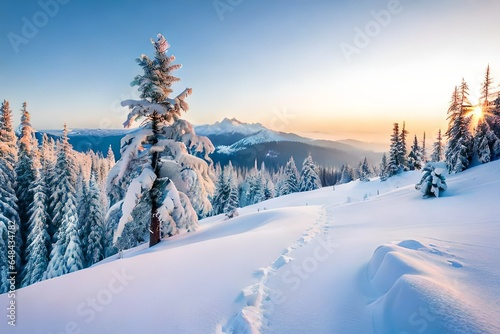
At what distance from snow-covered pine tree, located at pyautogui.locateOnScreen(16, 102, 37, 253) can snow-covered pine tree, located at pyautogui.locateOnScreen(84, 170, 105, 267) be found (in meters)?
4.86

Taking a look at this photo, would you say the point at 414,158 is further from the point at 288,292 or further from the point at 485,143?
the point at 288,292

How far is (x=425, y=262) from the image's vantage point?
3785 millimetres

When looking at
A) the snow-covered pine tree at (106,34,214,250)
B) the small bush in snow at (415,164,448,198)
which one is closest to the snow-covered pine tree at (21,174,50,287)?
the snow-covered pine tree at (106,34,214,250)

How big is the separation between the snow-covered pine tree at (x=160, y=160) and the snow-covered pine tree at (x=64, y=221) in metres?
13.9

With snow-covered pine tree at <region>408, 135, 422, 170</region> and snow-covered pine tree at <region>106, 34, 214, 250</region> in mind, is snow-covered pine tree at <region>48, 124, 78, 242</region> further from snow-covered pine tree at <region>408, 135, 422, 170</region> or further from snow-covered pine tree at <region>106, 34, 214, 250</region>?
snow-covered pine tree at <region>408, 135, 422, 170</region>

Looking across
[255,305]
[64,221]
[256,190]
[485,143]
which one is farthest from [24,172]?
[485,143]

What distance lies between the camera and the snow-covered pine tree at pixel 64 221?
20.0 meters

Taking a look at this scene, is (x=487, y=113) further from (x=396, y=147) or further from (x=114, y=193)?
(x=114, y=193)

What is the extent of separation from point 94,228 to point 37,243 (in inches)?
194

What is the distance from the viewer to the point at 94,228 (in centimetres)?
2447

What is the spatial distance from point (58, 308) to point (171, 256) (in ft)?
8.50

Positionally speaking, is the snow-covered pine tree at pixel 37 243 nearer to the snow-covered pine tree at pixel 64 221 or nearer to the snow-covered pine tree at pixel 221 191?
the snow-covered pine tree at pixel 64 221

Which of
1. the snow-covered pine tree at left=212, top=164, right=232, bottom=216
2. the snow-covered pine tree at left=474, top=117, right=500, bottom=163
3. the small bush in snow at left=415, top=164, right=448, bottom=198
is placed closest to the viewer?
the small bush in snow at left=415, top=164, right=448, bottom=198

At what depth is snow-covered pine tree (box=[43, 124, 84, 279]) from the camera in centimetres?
1997
